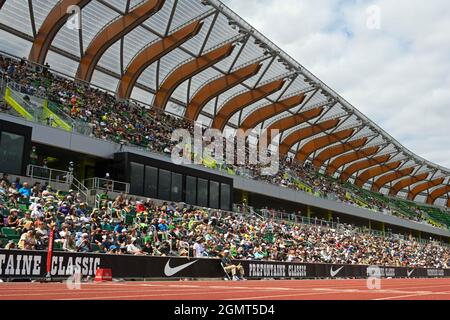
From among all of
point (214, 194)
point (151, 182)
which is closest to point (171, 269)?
point (151, 182)

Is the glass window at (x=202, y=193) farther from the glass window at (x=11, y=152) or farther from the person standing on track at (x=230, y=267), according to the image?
the glass window at (x=11, y=152)

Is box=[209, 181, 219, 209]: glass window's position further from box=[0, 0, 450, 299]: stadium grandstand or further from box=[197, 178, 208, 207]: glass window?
box=[197, 178, 208, 207]: glass window

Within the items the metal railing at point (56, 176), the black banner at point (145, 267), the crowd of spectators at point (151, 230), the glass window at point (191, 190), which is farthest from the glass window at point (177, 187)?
the black banner at point (145, 267)

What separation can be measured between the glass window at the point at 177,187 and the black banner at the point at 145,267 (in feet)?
32.6

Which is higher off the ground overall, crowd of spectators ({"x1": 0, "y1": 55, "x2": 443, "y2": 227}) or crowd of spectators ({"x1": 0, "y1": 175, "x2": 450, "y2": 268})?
crowd of spectators ({"x1": 0, "y1": 55, "x2": 443, "y2": 227})

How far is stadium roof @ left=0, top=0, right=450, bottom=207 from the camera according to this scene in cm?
3359

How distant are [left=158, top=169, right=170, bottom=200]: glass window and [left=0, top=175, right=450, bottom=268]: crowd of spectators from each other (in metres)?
1.91

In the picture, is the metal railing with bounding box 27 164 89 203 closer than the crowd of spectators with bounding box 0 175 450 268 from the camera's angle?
No

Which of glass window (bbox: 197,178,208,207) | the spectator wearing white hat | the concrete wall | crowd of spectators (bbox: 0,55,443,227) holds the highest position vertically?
crowd of spectators (bbox: 0,55,443,227)

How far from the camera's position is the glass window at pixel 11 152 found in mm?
24188

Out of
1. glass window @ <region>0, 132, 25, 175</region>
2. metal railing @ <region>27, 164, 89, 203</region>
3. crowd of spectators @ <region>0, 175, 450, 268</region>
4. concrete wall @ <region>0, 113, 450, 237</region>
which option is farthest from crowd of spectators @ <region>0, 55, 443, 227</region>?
crowd of spectators @ <region>0, 175, 450, 268</region>

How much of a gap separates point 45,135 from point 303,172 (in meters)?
38.4

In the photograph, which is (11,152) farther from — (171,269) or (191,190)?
(191,190)
